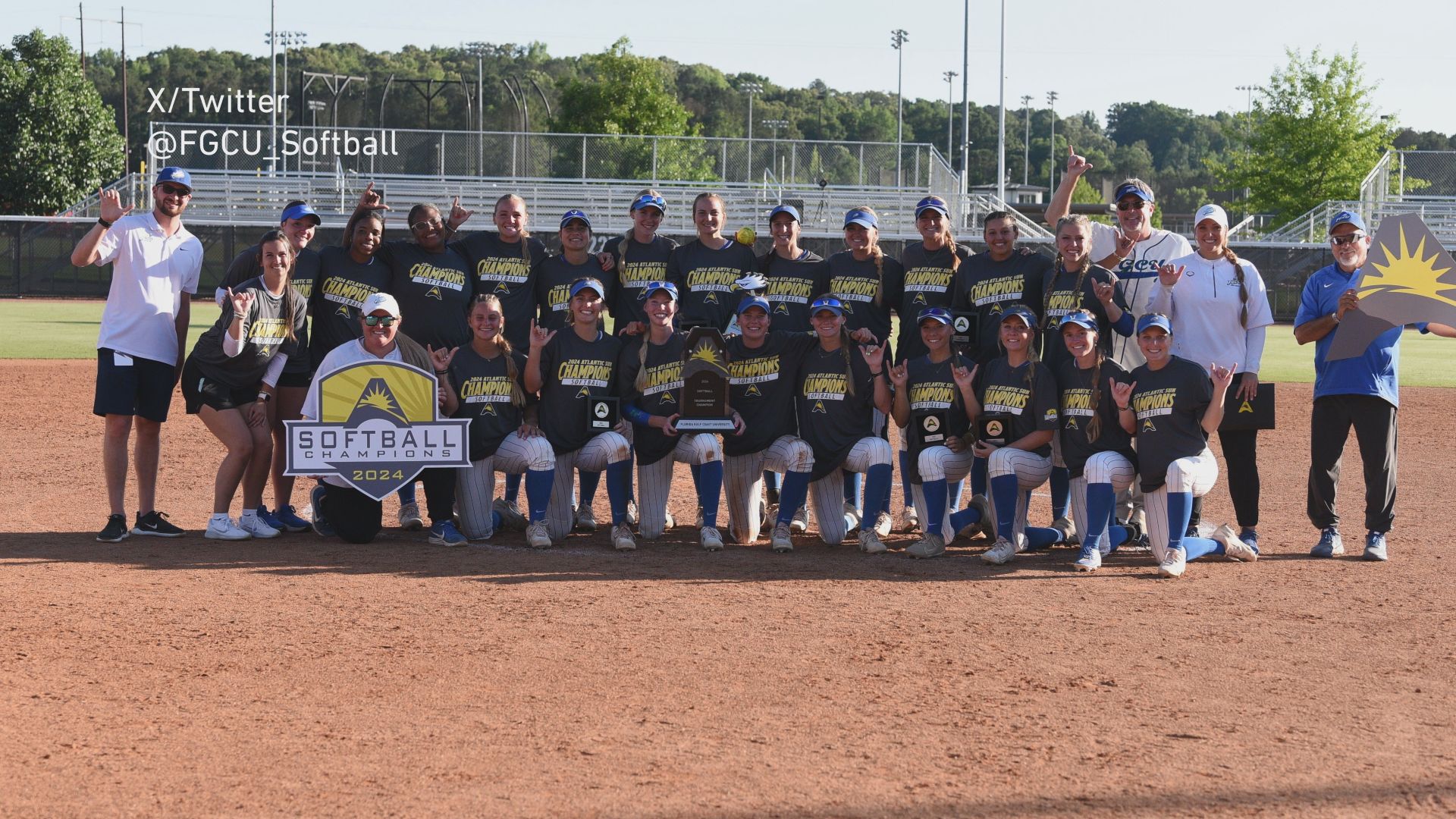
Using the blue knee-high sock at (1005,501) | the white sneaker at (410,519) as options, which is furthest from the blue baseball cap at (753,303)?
the white sneaker at (410,519)

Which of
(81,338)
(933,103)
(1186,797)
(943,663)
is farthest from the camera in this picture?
(933,103)

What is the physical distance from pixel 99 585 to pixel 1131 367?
6046 millimetres

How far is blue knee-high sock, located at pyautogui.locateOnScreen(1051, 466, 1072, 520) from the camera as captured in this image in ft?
27.6

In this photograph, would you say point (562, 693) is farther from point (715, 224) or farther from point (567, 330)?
point (715, 224)

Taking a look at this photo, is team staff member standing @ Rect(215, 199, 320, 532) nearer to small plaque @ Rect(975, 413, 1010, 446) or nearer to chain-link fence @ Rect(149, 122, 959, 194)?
small plaque @ Rect(975, 413, 1010, 446)

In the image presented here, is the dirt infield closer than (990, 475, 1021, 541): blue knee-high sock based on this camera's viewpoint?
Yes

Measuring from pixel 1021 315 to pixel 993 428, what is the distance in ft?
2.20

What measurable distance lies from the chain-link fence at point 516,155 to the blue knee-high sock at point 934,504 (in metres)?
29.9

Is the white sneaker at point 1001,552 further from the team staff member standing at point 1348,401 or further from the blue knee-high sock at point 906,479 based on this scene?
the team staff member standing at point 1348,401

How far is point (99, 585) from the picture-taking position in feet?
22.1

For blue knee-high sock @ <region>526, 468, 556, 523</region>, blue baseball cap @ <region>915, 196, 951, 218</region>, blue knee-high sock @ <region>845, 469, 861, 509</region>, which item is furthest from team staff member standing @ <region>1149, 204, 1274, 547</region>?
blue knee-high sock @ <region>526, 468, 556, 523</region>

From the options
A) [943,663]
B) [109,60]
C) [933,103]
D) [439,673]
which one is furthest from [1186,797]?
[933,103]

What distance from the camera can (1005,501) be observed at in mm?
7707

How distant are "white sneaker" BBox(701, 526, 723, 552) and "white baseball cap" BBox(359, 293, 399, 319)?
2.18 metres
